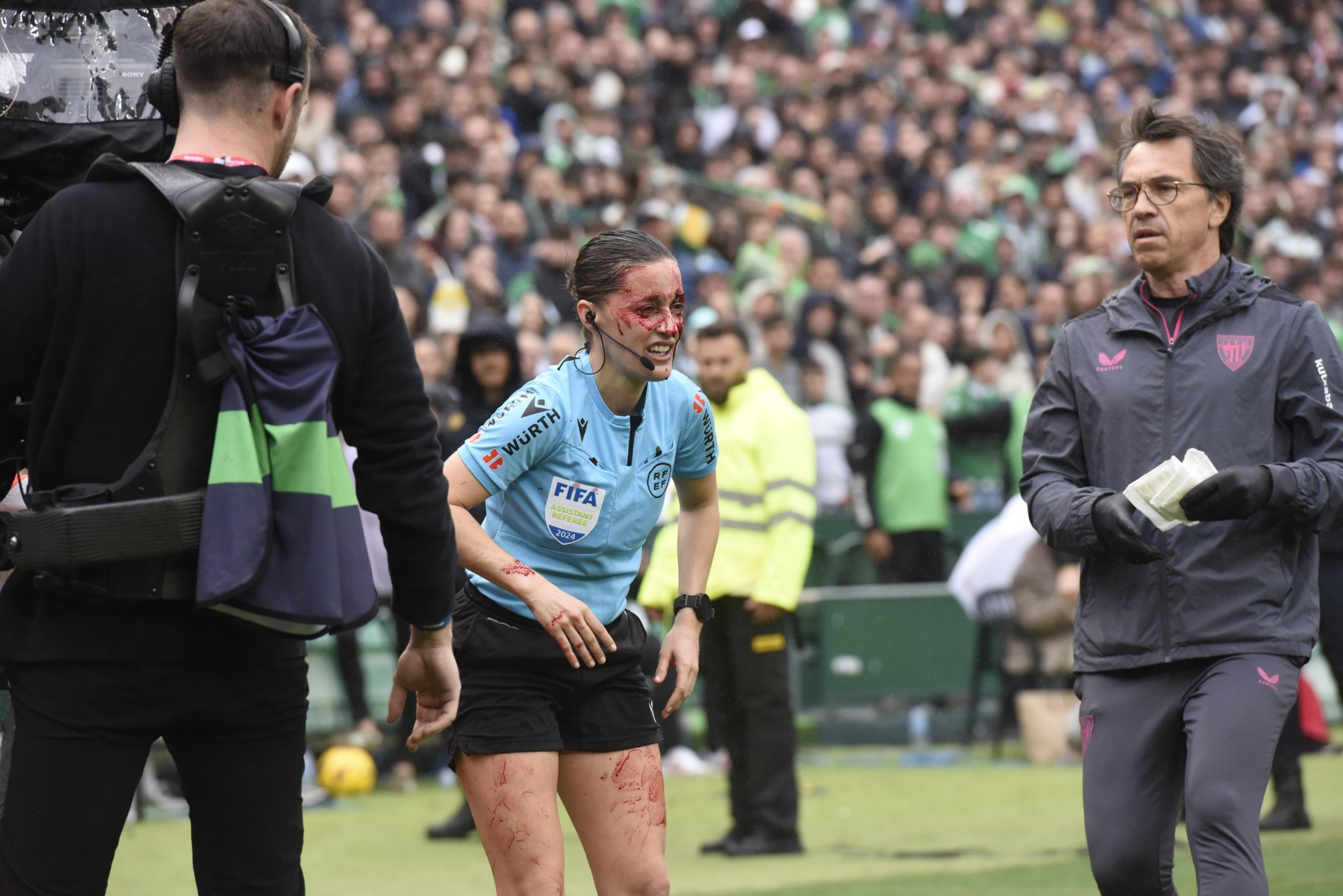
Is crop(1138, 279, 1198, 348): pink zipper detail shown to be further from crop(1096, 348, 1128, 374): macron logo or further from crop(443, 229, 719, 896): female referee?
crop(443, 229, 719, 896): female referee

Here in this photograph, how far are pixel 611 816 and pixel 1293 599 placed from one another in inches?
70.3

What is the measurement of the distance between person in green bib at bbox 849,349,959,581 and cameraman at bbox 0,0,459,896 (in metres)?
9.11

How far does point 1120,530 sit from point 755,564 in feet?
13.6

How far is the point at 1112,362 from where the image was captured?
4.52m

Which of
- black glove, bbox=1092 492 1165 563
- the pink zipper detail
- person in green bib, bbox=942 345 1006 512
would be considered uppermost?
the pink zipper detail

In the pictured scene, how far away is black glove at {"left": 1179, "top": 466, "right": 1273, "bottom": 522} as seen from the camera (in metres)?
4.09

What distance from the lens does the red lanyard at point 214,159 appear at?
Answer: 3109 mm

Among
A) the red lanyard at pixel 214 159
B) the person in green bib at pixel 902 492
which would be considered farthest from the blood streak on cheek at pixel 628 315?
the person in green bib at pixel 902 492

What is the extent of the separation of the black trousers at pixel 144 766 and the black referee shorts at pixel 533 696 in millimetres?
1020

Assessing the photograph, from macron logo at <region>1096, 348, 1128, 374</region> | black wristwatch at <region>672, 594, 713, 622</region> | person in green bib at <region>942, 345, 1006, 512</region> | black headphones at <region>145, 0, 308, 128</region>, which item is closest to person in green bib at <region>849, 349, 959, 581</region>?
person in green bib at <region>942, 345, 1006, 512</region>

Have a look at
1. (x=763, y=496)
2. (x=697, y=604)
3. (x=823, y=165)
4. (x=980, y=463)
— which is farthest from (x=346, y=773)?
(x=823, y=165)

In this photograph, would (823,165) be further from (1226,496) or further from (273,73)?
(273,73)

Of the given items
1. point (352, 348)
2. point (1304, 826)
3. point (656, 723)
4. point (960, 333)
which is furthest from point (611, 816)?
point (960, 333)

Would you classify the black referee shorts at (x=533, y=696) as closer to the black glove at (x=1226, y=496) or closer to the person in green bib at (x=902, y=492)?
the black glove at (x=1226, y=496)
